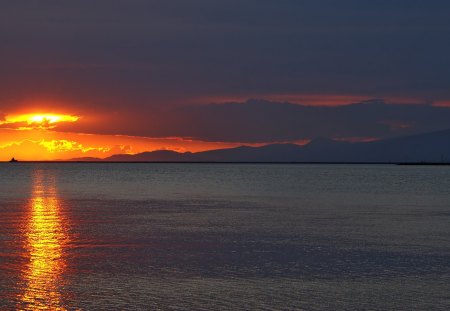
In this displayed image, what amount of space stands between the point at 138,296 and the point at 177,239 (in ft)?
47.1

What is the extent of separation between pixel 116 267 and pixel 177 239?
9301 millimetres

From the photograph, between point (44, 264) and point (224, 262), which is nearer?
point (44, 264)

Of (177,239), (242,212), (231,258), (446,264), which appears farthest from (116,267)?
(242,212)

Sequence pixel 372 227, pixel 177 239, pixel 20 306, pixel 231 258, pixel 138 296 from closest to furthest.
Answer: pixel 20 306 < pixel 138 296 < pixel 231 258 < pixel 177 239 < pixel 372 227

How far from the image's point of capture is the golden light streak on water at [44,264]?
67.6 ft

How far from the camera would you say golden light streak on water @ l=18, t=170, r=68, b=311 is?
811 inches

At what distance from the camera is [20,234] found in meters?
37.0

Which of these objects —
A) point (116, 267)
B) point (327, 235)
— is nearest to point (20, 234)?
point (116, 267)

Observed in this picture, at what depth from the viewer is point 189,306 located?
19906 mm

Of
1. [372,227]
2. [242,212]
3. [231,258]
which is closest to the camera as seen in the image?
[231,258]

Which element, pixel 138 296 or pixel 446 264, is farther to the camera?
pixel 446 264

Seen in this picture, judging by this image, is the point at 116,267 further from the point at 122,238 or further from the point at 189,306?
the point at 122,238

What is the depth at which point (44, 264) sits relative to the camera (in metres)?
27.0

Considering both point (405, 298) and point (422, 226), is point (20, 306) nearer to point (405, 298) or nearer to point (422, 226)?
point (405, 298)
